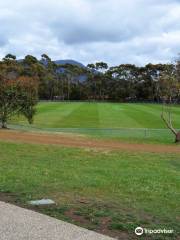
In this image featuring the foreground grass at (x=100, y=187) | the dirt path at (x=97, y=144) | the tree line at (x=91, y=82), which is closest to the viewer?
the foreground grass at (x=100, y=187)

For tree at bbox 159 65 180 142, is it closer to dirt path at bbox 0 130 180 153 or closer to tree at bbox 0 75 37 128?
dirt path at bbox 0 130 180 153

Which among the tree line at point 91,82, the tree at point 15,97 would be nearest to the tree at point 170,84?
the tree at point 15,97

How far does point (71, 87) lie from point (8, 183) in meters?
137

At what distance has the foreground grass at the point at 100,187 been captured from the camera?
692 centimetres

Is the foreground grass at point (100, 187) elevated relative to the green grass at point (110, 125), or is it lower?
elevated

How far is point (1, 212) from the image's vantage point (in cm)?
711

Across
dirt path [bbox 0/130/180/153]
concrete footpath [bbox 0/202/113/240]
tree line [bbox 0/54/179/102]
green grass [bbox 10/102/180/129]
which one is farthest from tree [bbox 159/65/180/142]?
tree line [bbox 0/54/179/102]

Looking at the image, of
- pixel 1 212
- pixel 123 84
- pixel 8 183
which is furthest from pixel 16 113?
pixel 123 84

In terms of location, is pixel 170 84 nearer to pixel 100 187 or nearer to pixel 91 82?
pixel 100 187

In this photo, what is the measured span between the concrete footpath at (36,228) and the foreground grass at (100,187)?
0.30 m

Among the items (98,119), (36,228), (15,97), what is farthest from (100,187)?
(98,119)

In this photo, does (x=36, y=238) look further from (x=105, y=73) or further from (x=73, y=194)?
(x=105, y=73)

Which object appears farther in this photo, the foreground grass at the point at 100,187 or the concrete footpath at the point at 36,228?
the foreground grass at the point at 100,187

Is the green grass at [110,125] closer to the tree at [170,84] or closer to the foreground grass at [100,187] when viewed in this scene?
the tree at [170,84]
